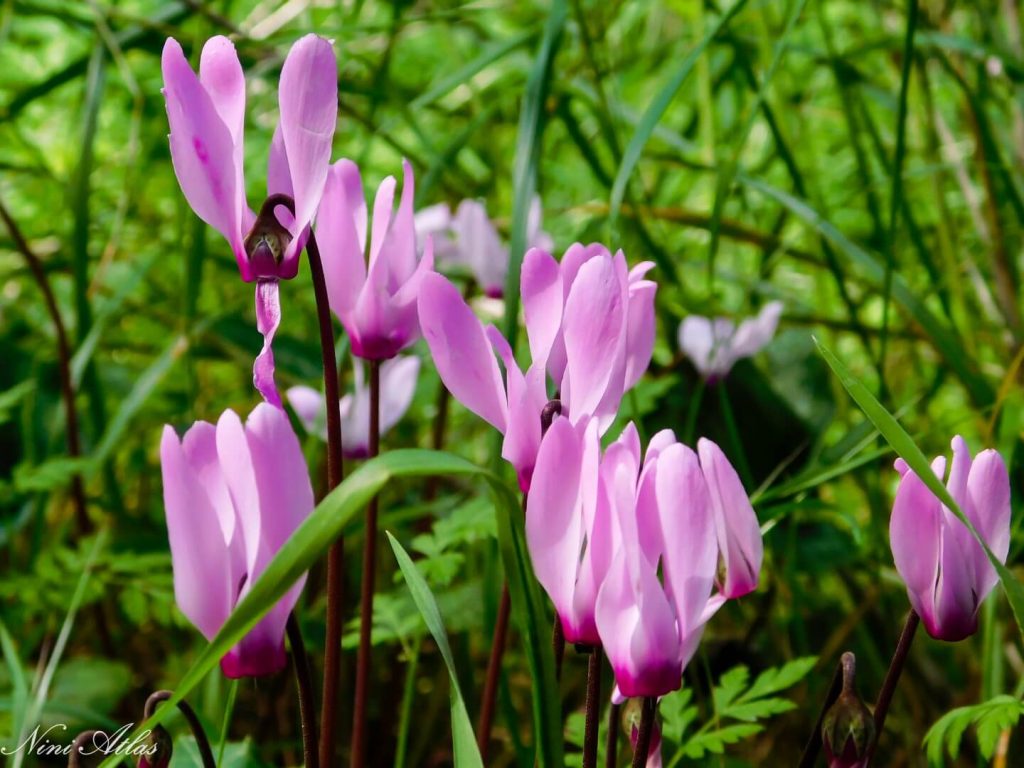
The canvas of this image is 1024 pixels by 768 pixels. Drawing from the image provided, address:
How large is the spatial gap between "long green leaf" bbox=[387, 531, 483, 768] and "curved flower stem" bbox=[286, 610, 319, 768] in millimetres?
A: 64

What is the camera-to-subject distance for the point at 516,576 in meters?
0.51

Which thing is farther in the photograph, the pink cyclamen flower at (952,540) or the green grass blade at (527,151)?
the green grass blade at (527,151)

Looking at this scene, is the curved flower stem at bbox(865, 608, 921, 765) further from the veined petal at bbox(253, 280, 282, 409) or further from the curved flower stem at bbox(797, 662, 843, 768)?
the veined petal at bbox(253, 280, 282, 409)

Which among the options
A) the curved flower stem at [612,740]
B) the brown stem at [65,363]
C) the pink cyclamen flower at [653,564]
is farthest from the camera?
the brown stem at [65,363]

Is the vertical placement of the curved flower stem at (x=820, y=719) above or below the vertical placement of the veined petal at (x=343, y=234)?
below

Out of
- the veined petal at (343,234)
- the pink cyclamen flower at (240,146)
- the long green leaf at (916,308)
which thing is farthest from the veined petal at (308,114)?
the long green leaf at (916,308)

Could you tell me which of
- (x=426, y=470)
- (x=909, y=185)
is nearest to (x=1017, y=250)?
(x=909, y=185)

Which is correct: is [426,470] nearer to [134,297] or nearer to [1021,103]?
[1021,103]

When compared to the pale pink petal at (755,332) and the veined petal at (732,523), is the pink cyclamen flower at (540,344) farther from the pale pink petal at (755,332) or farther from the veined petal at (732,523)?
the pale pink petal at (755,332)

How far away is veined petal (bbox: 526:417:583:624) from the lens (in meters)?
0.54

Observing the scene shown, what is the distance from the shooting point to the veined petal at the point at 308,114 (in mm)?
554

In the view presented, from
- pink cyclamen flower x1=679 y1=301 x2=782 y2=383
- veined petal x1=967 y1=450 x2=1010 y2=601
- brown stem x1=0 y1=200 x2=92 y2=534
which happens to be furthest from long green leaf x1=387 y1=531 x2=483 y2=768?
brown stem x1=0 y1=200 x2=92 y2=534

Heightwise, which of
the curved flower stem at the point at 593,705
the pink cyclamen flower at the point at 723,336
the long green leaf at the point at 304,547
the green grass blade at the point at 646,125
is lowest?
the curved flower stem at the point at 593,705

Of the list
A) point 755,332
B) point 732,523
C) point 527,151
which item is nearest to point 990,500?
point 732,523
